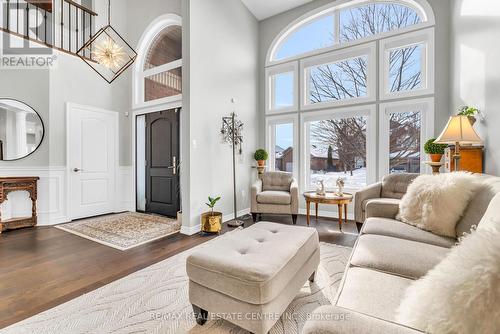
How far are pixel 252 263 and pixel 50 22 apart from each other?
17.3 ft

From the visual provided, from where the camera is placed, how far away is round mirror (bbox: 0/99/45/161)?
3.66m

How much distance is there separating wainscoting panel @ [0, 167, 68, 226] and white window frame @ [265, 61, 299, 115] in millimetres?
3971

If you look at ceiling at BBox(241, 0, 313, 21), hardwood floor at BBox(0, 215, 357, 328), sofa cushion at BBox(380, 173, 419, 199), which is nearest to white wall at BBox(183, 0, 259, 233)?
ceiling at BBox(241, 0, 313, 21)

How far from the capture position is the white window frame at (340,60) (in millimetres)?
3998

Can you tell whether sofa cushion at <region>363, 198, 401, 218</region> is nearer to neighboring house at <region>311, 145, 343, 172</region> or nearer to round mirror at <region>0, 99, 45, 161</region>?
neighboring house at <region>311, 145, 343, 172</region>

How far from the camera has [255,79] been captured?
16.4 ft

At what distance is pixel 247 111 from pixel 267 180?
4.71 ft

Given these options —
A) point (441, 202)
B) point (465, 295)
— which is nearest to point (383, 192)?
point (441, 202)

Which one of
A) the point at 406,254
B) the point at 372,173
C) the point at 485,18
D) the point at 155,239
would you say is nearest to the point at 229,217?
the point at 155,239

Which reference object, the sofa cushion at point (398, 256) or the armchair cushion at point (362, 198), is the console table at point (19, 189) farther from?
the armchair cushion at point (362, 198)

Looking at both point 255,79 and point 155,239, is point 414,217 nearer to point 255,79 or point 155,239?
point 155,239

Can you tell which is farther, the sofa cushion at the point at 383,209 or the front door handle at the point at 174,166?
the front door handle at the point at 174,166

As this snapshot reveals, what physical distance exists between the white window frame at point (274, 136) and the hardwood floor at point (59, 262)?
1.55 metres

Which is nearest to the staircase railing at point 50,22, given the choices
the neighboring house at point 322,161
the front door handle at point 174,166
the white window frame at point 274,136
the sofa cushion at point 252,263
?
the front door handle at point 174,166
